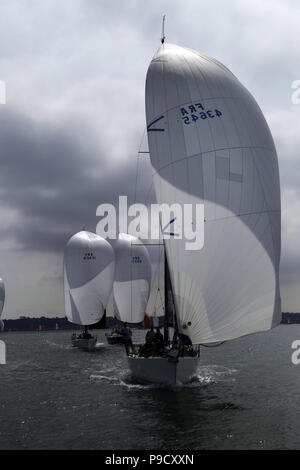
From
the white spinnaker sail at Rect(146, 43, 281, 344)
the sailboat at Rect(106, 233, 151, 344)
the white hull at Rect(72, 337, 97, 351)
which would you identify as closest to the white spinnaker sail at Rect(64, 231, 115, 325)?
the white hull at Rect(72, 337, 97, 351)

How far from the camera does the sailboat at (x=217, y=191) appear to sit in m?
16.5

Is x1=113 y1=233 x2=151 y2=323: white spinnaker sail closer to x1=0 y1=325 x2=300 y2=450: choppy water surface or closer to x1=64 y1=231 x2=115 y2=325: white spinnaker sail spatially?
x1=64 y1=231 x2=115 y2=325: white spinnaker sail

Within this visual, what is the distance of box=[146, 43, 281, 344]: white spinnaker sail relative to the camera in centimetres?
1652

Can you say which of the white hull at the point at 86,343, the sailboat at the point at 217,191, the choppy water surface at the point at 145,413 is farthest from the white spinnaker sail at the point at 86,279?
the sailboat at the point at 217,191

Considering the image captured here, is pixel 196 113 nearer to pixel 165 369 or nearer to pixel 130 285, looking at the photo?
pixel 165 369

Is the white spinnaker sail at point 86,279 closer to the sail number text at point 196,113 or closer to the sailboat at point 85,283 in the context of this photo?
the sailboat at point 85,283

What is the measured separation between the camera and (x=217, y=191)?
17359 millimetres

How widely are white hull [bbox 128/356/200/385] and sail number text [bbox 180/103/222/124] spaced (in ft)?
34.6

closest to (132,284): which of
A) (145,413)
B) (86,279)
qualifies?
(86,279)

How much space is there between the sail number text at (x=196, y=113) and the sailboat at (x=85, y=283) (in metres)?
34.6

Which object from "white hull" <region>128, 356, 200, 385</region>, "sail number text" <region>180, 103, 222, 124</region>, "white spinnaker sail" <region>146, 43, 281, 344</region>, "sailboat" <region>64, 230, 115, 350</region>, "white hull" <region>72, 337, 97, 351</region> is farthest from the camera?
"sailboat" <region>64, 230, 115, 350</region>
